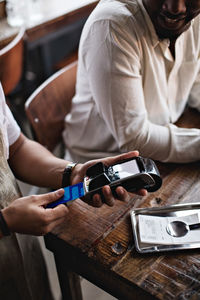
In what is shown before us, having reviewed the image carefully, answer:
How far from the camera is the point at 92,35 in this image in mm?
1188

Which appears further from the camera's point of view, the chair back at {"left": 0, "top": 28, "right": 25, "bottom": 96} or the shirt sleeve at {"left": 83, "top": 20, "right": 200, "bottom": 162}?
the chair back at {"left": 0, "top": 28, "right": 25, "bottom": 96}

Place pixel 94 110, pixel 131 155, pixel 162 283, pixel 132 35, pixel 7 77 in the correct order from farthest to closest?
pixel 7 77, pixel 94 110, pixel 132 35, pixel 131 155, pixel 162 283

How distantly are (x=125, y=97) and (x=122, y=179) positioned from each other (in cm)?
36

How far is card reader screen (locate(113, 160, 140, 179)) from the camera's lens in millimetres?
920

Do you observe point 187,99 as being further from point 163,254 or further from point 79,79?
point 163,254

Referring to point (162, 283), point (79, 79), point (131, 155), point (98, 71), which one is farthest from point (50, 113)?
point (162, 283)

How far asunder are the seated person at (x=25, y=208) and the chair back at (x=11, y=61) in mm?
1153

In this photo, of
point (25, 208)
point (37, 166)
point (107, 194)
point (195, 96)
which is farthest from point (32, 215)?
point (195, 96)

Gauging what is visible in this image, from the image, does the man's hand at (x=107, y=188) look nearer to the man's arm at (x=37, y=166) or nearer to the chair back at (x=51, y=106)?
the man's arm at (x=37, y=166)

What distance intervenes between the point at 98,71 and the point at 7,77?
1.38 m

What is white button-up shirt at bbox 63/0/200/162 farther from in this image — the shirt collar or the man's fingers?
the man's fingers

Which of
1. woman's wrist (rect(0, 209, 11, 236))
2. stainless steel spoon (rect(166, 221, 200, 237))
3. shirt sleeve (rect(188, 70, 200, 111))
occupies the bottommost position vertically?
shirt sleeve (rect(188, 70, 200, 111))

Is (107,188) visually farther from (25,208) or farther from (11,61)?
(11,61)

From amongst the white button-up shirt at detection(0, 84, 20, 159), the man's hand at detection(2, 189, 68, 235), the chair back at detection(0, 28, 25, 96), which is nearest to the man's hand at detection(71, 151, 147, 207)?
the man's hand at detection(2, 189, 68, 235)
